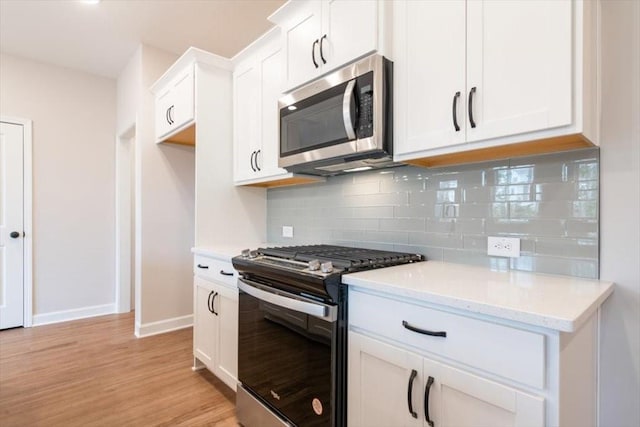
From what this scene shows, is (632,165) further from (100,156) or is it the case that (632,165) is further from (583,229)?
(100,156)

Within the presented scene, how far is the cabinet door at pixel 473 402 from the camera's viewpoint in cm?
88

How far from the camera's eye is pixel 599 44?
1.26 meters

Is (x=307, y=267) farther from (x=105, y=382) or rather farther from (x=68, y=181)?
(x=68, y=181)

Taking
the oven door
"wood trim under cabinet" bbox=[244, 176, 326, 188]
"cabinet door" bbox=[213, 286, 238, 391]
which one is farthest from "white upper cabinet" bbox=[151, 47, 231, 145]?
the oven door

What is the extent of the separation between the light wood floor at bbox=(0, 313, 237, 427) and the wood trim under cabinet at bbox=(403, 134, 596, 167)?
6.03 ft

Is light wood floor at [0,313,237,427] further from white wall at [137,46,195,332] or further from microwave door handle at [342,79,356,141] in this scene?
microwave door handle at [342,79,356,141]

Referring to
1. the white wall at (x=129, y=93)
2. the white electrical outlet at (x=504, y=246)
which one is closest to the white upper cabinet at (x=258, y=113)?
the white electrical outlet at (x=504, y=246)

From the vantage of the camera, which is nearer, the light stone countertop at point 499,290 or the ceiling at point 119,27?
the light stone countertop at point 499,290

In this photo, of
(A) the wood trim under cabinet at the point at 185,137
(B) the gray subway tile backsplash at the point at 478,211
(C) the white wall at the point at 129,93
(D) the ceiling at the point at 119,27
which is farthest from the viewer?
(C) the white wall at the point at 129,93

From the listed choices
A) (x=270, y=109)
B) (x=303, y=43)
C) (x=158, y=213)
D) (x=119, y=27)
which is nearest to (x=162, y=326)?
(x=158, y=213)

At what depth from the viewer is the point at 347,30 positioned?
5.42 feet

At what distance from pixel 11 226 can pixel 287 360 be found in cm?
372

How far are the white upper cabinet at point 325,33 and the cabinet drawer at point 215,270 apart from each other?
1.16 meters

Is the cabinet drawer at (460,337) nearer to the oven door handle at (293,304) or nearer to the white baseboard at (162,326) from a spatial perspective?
the oven door handle at (293,304)
